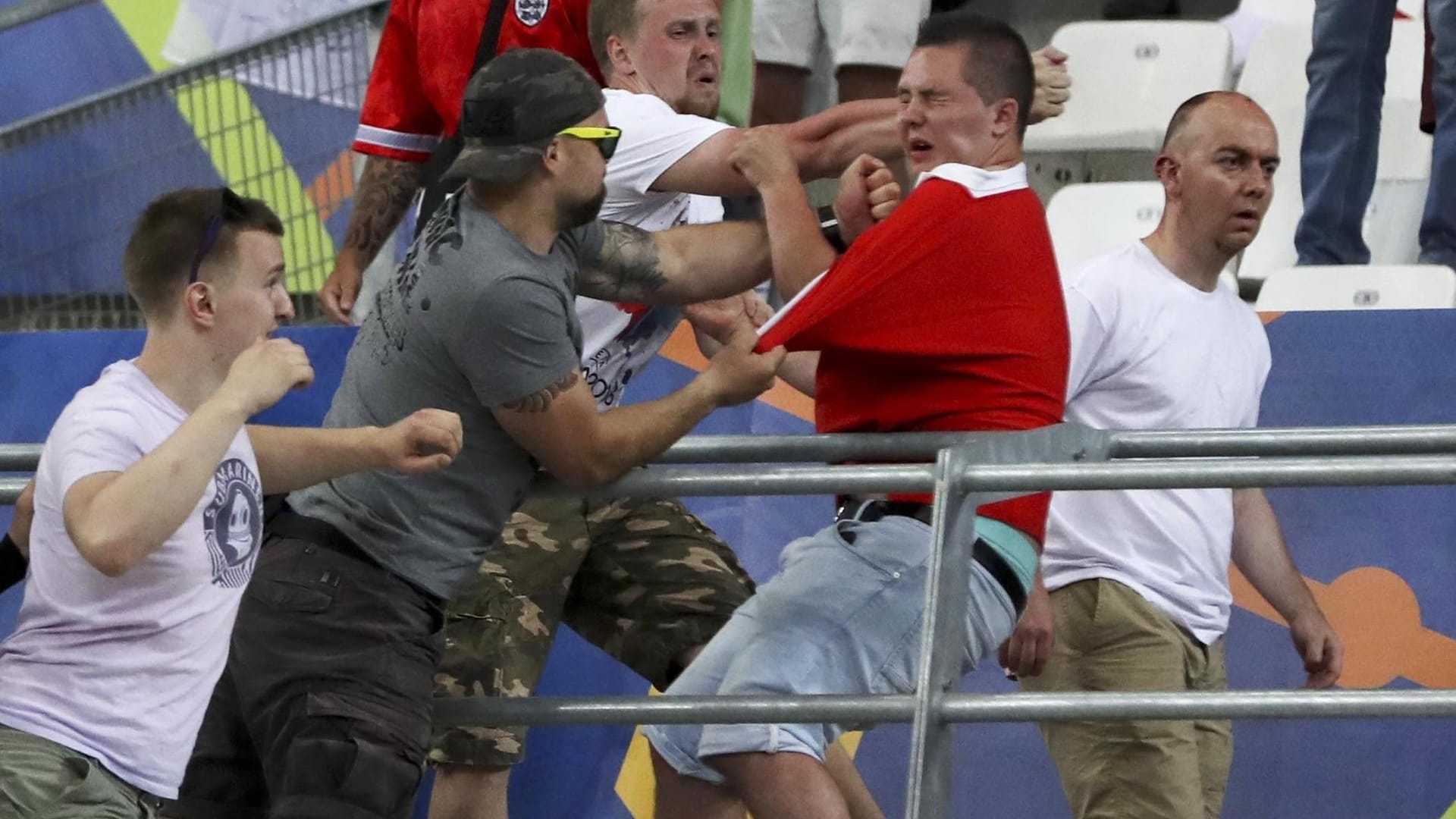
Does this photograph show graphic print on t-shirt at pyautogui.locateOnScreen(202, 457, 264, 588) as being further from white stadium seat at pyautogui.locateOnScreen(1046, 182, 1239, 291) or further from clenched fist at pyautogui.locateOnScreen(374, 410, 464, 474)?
white stadium seat at pyautogui.locateOnScreen(1046, 182, 1239, 291)

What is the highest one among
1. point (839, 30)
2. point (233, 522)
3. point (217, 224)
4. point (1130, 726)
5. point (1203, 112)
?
point (839, 30)

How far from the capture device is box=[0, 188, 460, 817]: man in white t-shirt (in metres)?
2.30

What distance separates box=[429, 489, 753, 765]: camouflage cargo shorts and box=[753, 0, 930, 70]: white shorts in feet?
7.25

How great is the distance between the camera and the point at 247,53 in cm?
562

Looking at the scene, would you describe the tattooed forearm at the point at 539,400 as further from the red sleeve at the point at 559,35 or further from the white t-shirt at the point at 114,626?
the red sleeve at the point at 559,35

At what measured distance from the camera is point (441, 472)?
2713mm

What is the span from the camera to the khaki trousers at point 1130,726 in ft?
10.8

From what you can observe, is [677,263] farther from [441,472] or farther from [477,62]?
[477,62]

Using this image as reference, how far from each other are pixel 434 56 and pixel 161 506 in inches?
66.1

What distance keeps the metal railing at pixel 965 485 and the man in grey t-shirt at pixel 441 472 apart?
4.0 inches

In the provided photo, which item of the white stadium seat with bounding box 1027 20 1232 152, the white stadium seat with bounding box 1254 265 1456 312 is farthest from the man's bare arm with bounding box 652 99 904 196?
the white stadium seat with bounding box 1027 20 1232 152

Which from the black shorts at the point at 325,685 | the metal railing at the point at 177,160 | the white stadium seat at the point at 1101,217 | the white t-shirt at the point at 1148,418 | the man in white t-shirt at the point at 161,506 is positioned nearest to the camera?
the man in white t-shirt at the point at 161,506

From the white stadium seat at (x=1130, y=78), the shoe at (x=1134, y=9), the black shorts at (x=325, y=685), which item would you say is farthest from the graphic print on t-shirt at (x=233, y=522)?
the shoe at (x=1134, y=9)

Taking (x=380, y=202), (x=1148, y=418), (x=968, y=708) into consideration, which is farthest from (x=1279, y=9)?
(x=968, y=708)
